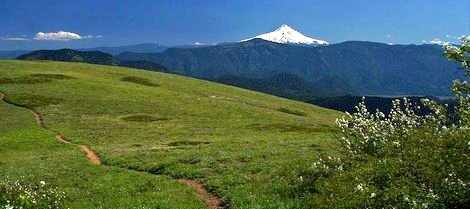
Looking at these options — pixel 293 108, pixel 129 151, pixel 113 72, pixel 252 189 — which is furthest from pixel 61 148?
pixel 113 72

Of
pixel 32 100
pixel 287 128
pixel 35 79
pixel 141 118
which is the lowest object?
pixel 141 118

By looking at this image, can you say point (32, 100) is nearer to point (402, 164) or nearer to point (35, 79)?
point (35, 79)

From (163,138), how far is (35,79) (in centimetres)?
5163

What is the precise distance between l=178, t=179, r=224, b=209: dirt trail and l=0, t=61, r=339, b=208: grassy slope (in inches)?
15.8

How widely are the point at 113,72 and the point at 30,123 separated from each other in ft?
190

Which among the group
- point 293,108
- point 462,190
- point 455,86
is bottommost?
point 293,108

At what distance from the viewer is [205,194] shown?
82.3 ft

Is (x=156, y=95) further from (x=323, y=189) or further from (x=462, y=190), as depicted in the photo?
(x=462, y=190)

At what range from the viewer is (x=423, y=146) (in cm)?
1970

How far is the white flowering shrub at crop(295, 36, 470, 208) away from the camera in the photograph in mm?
16016

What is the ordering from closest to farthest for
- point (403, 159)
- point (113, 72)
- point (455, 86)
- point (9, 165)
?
1. point (403, 159)
2. point (455, 86)
3. point (9, 165)
4. point (113, 72)

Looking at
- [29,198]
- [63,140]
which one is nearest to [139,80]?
[63,140]

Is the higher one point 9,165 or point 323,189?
point 323,189

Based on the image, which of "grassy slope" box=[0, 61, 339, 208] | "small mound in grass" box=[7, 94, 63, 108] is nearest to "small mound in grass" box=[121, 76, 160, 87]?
"grassy slope" box=[0, 61, 339, 208]
